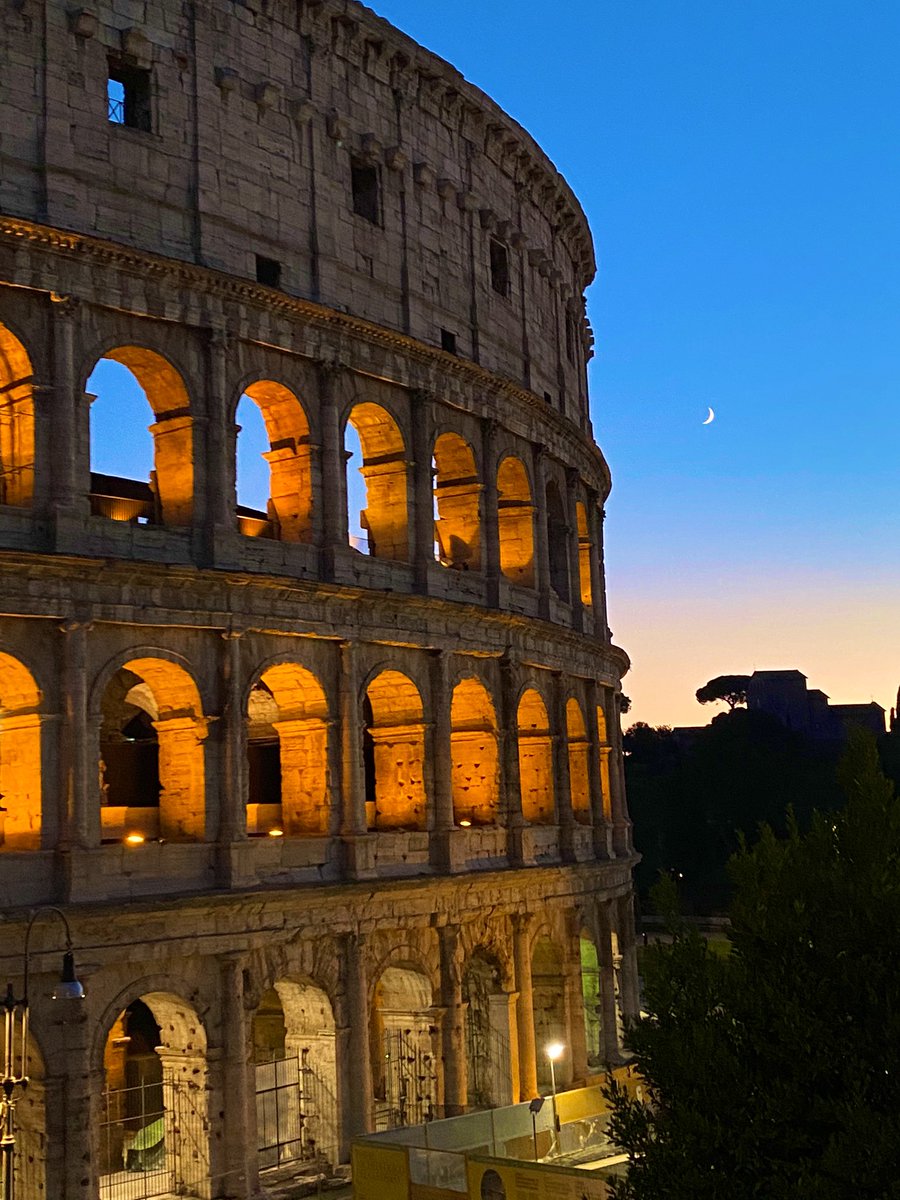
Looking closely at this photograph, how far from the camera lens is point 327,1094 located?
76.7ft

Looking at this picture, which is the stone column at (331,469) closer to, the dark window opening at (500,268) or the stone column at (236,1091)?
the stone column at (236,1091)

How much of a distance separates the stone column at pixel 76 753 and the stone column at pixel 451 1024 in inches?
286

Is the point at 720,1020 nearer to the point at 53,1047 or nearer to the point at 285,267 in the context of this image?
the point at 53,1047

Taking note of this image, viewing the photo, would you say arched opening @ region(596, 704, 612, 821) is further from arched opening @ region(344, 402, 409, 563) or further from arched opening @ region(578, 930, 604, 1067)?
arched opening @ region(344, 402, 409, 563)

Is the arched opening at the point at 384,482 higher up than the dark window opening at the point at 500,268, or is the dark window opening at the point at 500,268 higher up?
the dark window opening at the point at 500,268

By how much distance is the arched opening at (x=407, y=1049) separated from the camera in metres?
25.5

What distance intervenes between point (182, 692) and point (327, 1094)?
633 centimetres

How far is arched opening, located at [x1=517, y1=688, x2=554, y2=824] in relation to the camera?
30422 millimetres

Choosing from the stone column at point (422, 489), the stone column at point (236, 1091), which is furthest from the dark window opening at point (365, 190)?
the stone column at point (236, 1091)

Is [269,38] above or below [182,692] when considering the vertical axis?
above

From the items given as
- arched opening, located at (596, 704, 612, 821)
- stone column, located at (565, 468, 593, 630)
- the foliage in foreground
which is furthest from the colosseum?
the foliage in foreground

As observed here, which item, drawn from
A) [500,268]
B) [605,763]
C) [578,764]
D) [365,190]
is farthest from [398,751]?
[500,268]

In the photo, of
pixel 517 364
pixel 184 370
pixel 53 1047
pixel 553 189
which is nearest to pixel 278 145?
pixel 184 370

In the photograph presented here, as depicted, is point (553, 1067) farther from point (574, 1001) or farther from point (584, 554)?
point (584, 554)
